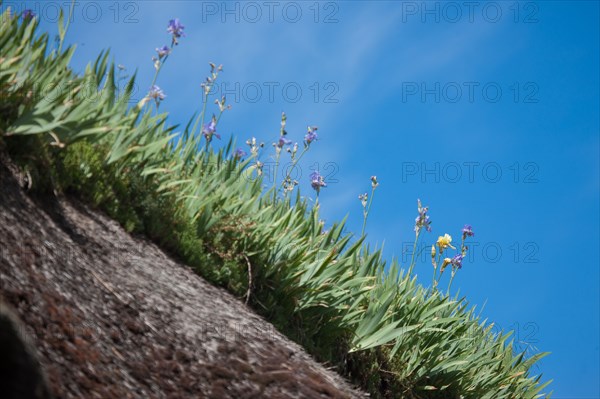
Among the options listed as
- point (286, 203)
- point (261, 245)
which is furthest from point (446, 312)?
point (261, 245)

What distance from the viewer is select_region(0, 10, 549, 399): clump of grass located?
507 cm

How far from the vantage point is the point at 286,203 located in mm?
7457

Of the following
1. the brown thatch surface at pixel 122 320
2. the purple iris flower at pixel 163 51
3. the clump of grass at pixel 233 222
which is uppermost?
the purple iris flower at pixel 163 51

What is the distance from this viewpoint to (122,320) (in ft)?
14.5

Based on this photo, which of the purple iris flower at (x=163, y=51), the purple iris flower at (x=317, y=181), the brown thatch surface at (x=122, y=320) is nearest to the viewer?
the brown thatch surface at (x=122, y=320)

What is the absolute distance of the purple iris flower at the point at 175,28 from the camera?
6.35 metres

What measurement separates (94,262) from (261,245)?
170cm

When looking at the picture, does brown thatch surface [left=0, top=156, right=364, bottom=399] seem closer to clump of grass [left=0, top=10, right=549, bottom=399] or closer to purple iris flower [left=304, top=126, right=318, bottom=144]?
clump of grass [left=0, top=10, right=549, bottom=399]

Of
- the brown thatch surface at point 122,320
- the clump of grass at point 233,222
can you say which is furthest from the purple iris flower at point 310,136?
the brown thatch surface at point 122,320

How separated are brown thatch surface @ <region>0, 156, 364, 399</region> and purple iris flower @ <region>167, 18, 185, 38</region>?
5.78ft

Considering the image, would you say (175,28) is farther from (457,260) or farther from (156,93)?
(457,260)

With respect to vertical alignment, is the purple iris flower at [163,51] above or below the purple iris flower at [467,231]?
below

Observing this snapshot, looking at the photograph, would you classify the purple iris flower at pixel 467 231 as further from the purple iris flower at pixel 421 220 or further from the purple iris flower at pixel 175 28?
the purple iris flower at pixel 175 28

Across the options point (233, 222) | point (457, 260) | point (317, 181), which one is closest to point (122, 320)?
point (233, 222)
